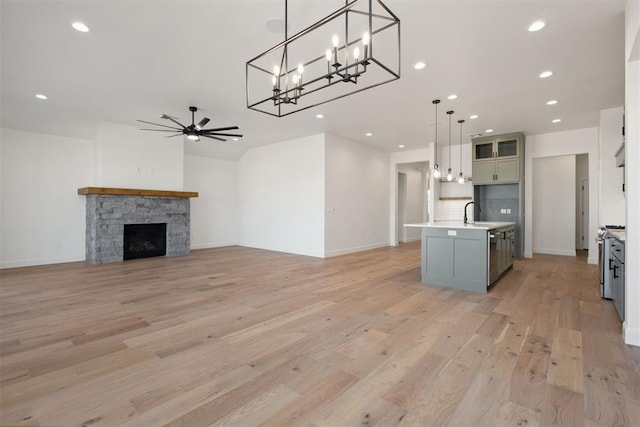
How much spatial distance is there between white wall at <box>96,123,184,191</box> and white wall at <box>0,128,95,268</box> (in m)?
0.66

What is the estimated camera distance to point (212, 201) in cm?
886

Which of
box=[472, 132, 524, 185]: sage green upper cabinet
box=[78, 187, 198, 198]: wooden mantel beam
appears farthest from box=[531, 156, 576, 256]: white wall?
box=[78, 187, 198, 198]: wooden mantel beam

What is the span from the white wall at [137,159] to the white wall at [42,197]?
66 centimetres

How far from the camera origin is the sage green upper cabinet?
22.4ft

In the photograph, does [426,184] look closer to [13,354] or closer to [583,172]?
[583,172]

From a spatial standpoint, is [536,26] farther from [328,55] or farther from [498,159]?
[498,159]

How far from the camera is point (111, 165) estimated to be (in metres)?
6.37

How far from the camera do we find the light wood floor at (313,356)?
1688mm

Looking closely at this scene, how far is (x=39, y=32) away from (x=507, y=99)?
6.33 metres

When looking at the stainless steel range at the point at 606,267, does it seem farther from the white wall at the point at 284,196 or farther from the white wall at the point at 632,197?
the white wall at the point at 284,196

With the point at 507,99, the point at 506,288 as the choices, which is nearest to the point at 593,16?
the point at 507,99

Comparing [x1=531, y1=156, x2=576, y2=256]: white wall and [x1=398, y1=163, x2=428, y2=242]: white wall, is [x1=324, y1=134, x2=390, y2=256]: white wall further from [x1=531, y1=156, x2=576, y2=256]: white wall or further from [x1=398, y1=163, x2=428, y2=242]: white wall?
[x1=531, y1=156, x2=576, y2=256]: white wall

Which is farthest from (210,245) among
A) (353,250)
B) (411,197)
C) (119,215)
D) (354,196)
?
(411,197)

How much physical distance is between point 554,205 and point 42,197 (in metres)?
11.9
